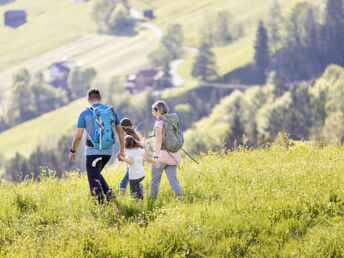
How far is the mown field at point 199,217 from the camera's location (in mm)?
6121

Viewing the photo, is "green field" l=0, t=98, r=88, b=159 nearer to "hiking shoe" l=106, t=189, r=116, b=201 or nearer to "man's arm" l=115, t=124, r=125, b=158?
"man's arm" l=115, t=124, r=125, b=158

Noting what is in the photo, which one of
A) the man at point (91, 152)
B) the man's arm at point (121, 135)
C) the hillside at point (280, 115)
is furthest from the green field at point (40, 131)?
the man at point (91, 152)

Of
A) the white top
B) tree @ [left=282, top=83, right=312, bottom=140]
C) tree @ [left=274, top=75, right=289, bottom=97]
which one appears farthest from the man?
tree @ [left=274, top=75, right=289, bottom=97]

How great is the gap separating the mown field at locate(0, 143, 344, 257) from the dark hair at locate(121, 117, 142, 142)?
39.8 inches

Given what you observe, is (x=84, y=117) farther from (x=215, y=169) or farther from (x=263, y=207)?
(x=263, y=207)

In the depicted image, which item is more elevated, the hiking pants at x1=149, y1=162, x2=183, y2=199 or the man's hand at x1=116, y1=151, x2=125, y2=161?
the man's hand at x1=116, y1=151, x2=125, y2=161

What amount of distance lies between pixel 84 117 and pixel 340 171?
454 centimetres

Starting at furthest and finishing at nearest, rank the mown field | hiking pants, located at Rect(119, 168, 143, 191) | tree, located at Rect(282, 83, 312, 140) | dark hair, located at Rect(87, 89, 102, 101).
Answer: tree, located at Rect(282, 83, 312, 140)
hiking pants, located at Rect(119, 168, 143, 191)
dark hair, located at Rect(87, 89, 102, 101)
the mown field

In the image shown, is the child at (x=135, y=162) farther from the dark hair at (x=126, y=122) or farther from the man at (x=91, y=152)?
the man at (x=91, y=152)

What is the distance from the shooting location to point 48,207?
24.3ft

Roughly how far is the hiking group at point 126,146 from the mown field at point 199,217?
0.31 m

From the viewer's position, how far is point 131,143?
857 cm

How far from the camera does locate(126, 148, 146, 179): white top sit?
8289 mm

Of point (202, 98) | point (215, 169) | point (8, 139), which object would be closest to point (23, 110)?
point (8, 139)
